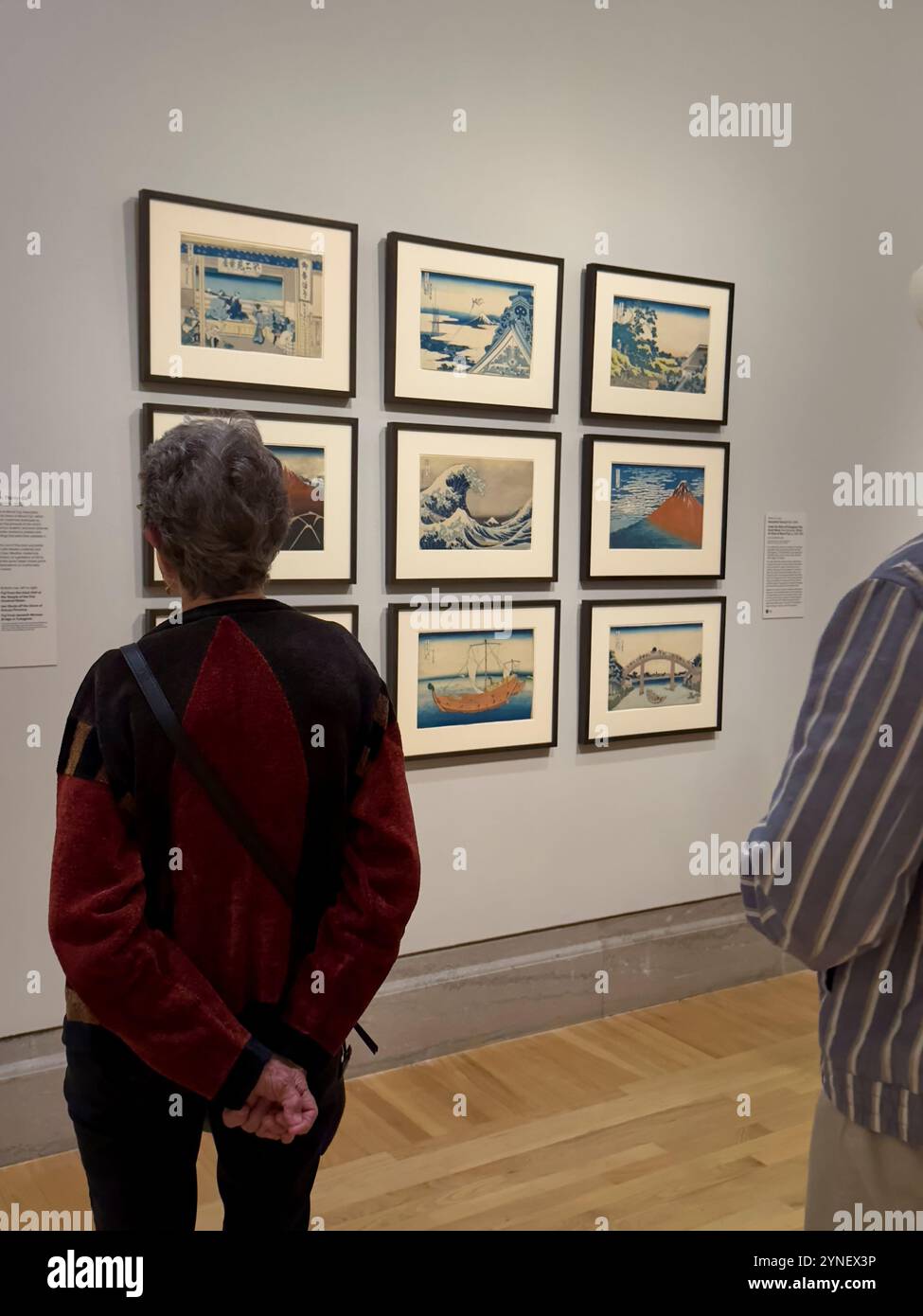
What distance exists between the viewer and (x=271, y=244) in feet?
A: 12.0

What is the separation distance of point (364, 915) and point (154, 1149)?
49cm

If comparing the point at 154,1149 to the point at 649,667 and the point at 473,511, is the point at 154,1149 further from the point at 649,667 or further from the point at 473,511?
the point at 649,667

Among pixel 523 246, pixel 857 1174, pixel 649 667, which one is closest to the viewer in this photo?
pixel 857 1174

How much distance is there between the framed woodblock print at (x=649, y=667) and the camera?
14.7 ft

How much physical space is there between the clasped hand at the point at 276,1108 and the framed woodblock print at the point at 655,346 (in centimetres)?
308

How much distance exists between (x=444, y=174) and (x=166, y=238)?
1054mm

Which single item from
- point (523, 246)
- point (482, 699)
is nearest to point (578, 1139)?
point (482, 699)

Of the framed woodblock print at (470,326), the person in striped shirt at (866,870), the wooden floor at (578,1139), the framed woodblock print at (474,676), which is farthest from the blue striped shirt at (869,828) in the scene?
the framed woodblock print at (470,326)

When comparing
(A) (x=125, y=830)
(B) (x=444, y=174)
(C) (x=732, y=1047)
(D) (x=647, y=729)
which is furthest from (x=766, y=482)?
(A) (x=125, y=830)

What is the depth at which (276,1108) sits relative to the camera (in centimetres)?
185

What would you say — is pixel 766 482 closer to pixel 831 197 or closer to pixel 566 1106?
pixel 831 197

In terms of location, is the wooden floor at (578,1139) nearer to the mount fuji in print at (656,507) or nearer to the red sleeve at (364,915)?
the red sleeve at (364,915)

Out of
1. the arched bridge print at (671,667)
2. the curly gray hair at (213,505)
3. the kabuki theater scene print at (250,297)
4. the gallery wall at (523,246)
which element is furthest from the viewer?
the arched bridge print at (671,667)

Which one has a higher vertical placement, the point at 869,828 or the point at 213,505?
the point at 213,505
